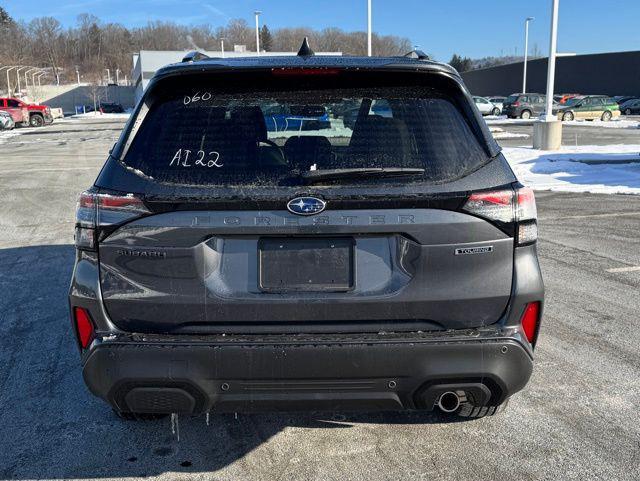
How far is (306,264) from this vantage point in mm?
2568

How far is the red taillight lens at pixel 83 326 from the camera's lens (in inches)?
105

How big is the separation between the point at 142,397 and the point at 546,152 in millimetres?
18007

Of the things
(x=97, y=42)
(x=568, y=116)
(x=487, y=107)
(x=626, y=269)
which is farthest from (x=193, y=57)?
(x=97, y=42)

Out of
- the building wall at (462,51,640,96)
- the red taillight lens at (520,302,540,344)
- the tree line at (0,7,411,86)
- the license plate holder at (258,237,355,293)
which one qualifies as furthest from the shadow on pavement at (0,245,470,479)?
the tree line at (0,7,411,86)

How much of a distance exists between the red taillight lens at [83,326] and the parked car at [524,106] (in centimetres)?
4557

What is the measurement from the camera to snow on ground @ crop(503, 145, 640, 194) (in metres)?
12.4

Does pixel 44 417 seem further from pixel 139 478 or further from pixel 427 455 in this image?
pixel 427 455

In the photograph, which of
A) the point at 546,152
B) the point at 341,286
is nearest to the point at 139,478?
the point at 341,286

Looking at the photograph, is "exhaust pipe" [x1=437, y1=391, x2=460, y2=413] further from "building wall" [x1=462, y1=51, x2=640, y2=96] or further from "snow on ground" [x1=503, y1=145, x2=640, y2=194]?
"building wall" [x1=462, y1=51, x2=640, y2=96]

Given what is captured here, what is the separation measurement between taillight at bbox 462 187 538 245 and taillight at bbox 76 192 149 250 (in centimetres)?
138

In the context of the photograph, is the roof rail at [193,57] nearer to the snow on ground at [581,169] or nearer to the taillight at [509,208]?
the taillight at [509,208]

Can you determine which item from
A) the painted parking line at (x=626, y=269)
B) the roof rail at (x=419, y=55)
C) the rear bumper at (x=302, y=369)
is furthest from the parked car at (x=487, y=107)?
the rear bumper at (x=302, y=369)

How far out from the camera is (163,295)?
2.56m

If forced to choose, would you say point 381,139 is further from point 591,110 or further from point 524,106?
point 524,106
